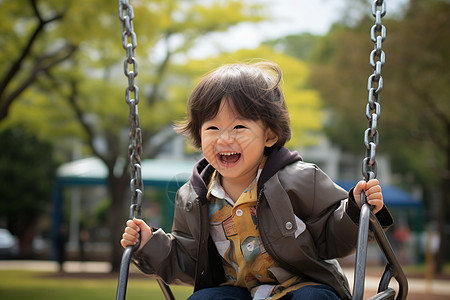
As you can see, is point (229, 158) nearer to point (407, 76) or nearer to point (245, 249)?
point (245, 249)

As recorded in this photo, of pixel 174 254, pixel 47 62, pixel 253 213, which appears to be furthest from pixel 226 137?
pixel 47 62

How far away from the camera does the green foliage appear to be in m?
22.1

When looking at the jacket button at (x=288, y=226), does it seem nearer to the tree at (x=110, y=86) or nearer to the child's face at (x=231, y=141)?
the child's face at (x=231, y=141)

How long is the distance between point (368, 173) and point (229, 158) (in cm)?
46

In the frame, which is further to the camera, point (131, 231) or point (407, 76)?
point (407, 76)

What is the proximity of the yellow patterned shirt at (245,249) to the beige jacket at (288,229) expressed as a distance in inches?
1.6

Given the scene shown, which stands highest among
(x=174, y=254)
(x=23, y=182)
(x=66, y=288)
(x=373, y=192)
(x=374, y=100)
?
(x=374, y=100)

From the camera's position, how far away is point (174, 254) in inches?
82.4

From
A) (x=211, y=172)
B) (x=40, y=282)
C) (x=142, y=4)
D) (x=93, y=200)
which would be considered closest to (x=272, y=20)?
(x=142, y=4)

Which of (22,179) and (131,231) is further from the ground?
(131,231)

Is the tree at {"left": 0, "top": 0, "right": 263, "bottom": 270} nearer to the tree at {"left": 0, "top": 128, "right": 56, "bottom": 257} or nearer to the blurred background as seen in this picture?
the blurred background

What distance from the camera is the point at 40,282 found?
11.2 metres

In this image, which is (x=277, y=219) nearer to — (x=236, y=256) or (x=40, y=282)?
(x=236, y=256)

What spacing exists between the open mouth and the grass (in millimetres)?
6794
